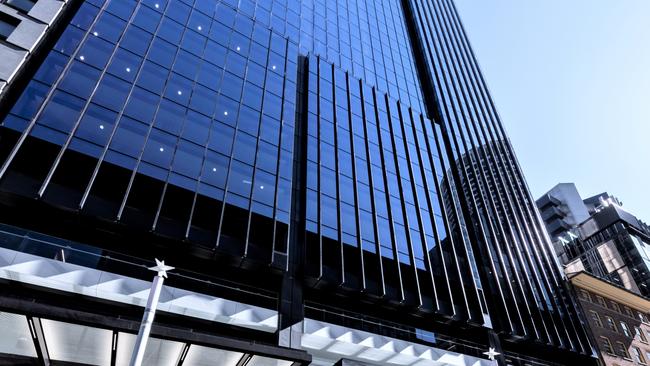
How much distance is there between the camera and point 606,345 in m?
40.1

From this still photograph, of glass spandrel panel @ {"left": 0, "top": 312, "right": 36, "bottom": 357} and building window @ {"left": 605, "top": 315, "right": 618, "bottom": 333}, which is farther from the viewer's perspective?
building window @ {"left": 605, "top": 315, "right": 618, "bottom": 333}

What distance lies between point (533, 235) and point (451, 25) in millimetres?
46327

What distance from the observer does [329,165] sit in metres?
28.5

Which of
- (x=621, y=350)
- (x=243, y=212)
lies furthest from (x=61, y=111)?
(x=621, y=350)

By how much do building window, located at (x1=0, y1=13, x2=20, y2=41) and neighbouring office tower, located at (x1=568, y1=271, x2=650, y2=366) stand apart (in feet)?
169

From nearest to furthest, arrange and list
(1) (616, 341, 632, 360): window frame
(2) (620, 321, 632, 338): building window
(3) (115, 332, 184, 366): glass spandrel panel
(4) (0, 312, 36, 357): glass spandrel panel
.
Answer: (4) (0, 312, 36, 357): glass spandrel panel
(3) (115, 332, 184, 366): glass spandrel panel
(1) (616, 341, 632, 360): window frame
(2) (620, 321, 632, 338): building window

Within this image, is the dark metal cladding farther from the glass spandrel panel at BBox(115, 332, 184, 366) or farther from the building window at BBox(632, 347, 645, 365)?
the glass spandrel panel at BBox(115, 332, 184, 366)

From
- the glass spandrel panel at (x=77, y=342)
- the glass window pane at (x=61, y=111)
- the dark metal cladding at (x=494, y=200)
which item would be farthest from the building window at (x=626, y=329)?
the glass window pane at (x=61, y=111)

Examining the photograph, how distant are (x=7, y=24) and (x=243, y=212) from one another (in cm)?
1536

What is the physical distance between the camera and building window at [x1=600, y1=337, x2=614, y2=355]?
39.5 meters

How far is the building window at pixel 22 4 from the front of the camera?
21203 mm

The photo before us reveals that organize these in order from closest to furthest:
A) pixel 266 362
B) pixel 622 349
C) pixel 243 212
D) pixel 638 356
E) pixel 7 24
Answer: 1. pixel 266 362
2. pixel 7 24
3. pixel 243 212
4. pixel 622 349
5. pixel 638 356

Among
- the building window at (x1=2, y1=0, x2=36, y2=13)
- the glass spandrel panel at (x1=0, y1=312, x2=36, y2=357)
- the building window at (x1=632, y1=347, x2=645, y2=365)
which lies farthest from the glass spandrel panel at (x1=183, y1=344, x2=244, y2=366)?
the building window at (x1=632, y1=347, x2=645, y2=365)

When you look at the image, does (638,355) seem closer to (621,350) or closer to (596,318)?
(621,350)
